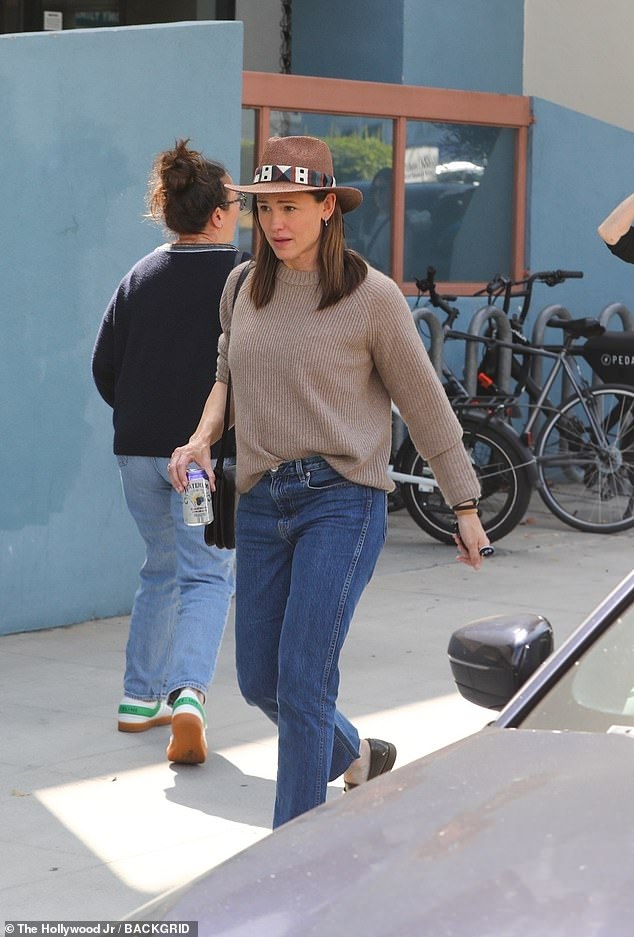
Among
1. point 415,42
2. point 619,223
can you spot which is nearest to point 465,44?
point 415,42

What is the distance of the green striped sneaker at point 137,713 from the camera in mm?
5828

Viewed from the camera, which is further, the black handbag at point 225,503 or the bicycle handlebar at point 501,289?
the bicycle handlebar at point 501,289

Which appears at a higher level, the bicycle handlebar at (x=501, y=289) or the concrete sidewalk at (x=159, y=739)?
the bicycle handlebar at (x=501, y=289)

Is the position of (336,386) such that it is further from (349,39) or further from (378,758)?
(349,39)

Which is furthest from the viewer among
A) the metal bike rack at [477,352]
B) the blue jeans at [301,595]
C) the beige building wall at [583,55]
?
the beige building wall at [583,55]

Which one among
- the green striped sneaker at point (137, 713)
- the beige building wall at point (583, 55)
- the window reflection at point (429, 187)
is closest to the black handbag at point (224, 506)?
the green striped sneaker at point (137, 713)

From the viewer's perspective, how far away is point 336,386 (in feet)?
13.4

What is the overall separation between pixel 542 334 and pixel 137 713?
20.9 feet

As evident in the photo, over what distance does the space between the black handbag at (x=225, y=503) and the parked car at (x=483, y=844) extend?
1.52 meters

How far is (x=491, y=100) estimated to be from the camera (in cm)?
1224

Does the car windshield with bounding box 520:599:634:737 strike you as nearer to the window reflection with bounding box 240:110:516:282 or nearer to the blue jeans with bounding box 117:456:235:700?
the blue jeans with bounding box 117:456:235:700

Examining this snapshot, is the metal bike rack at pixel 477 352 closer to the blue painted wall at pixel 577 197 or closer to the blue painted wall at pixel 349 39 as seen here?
the blue painted wall at pixel 577 197

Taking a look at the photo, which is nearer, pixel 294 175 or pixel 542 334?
pixel 294 175

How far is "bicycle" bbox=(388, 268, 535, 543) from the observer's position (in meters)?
9.55
